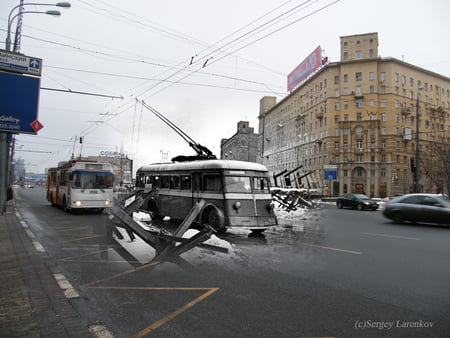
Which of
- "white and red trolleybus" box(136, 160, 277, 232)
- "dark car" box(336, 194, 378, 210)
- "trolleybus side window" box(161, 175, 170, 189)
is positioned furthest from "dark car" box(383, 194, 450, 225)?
"dark car" box(336, 194, 378, 210)

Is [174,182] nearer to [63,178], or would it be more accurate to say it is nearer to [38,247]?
[38,247]

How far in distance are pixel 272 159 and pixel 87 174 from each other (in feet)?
253

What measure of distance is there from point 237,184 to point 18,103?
8.89 meters

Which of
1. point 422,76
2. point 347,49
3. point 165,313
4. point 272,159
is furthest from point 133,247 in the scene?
point 272,159

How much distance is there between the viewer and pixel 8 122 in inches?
464

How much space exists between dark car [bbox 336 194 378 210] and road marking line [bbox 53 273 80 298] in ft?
86.9

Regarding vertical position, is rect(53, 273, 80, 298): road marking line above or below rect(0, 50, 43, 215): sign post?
below

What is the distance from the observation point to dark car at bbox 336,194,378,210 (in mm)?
27359

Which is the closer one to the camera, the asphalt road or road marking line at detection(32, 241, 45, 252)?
the asphalt road

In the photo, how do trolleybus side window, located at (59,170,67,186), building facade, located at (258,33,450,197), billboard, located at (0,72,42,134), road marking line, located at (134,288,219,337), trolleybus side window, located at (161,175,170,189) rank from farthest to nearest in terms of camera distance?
building facade, located at (258,33,450,197) → trolleybus side window, located at (59,170,67,186) → trolleybus side window, located at (161,175,170,189) → billboard, located at (0,72,42,134) → road marking line, located at (134,288,219,337)

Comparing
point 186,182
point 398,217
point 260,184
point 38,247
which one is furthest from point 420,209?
point 38,247

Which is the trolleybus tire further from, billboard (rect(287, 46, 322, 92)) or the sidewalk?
billboard (rect(287, 46, 322, 92))

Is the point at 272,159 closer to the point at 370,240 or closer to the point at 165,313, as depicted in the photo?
the point at 370,240

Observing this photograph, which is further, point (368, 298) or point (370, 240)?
point (370, 240)
